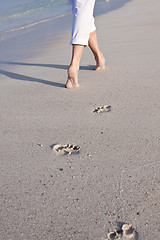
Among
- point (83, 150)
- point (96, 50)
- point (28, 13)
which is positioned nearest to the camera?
point (83, 150)

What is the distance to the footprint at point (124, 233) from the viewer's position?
1.38m

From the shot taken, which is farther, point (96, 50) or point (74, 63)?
point (96, 50)

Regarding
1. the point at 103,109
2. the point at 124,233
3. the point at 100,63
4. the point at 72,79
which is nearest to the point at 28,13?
the point at 100,63

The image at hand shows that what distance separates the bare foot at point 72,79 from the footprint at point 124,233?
1881 millimetres

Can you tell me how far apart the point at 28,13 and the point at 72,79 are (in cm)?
876

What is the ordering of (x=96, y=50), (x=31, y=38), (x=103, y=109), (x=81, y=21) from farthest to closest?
(x=31, y=38)
(x=96, y=50)
(x=81, y=21)
(x=103, y=109)

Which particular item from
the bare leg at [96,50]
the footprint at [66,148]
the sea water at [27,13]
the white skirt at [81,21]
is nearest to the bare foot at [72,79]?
the white skirt at [81,21]

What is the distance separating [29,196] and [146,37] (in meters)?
3.54

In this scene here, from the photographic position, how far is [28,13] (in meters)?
10.9

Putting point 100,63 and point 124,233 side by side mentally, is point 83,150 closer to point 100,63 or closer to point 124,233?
point 124,233

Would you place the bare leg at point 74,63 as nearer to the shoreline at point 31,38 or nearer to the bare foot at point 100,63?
the bare foot at point 100,63

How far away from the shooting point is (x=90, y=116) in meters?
2.50

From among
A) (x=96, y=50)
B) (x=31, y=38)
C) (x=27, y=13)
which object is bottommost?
(x=27, y=13)

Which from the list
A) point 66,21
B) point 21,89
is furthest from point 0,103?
point 66,21
